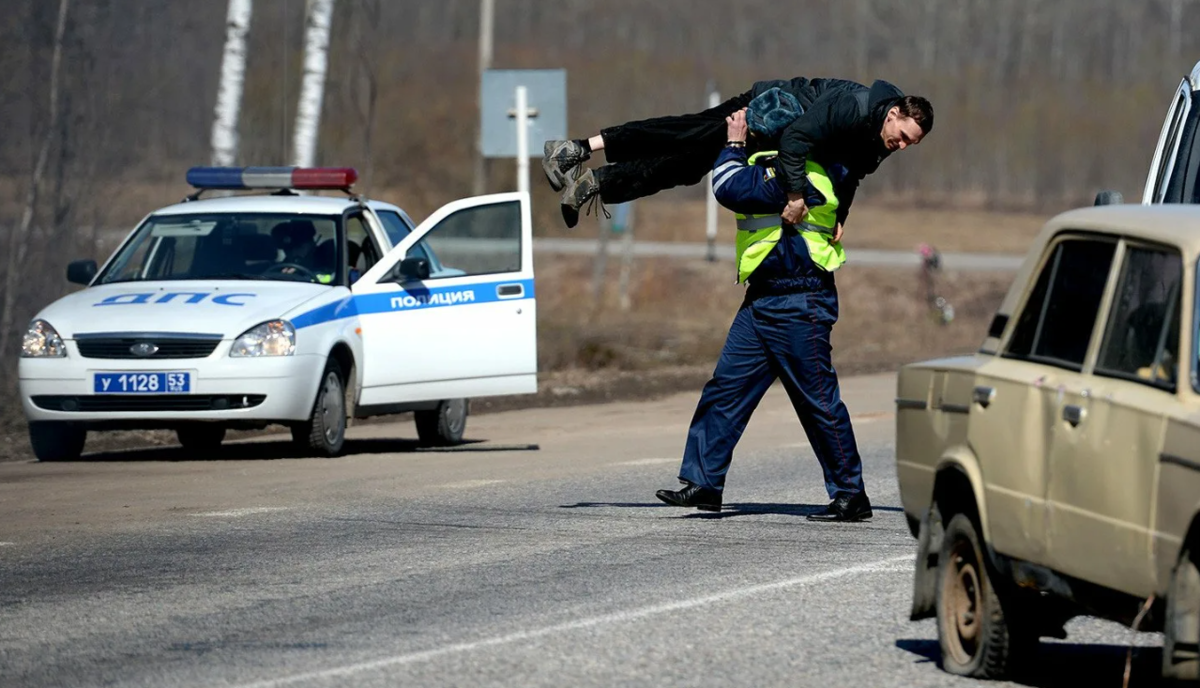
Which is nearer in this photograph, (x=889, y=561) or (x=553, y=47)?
(x=889, y=561)

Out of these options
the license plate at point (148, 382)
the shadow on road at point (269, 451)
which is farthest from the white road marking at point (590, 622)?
the shadow on road at point (269, 451)

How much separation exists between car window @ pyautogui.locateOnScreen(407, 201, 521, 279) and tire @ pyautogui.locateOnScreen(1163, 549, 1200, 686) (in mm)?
9785

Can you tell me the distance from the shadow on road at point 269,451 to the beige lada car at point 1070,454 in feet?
27.6

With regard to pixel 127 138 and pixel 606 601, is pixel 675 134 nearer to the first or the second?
pixel 606 601

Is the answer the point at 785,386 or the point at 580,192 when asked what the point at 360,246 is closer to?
the point at 580,192

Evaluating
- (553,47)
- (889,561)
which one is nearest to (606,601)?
(889,561)

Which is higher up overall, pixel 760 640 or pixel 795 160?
pixel 795 160

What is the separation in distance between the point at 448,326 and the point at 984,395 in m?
8.67

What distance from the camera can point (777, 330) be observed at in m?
9.93

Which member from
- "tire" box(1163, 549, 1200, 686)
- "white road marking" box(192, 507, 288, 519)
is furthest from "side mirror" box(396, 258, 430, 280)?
"tire" box(1163, 549, 1200, 686)

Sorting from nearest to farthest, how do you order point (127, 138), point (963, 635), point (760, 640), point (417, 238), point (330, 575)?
point (963, 635)
point (760, 640)
point (330, 575)
point (417, 238)
point (127, 138)

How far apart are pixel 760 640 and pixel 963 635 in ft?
2.87

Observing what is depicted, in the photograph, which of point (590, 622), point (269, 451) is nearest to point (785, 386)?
point (590, 622)

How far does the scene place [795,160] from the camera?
371 inches
